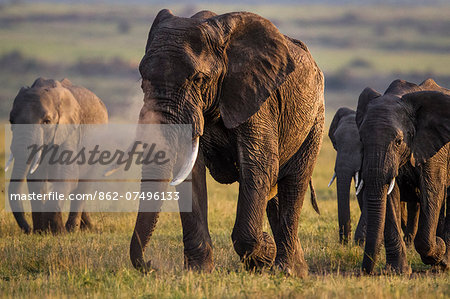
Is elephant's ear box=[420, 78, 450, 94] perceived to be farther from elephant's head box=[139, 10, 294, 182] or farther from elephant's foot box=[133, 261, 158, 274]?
elephant's foot box=[133, 261, 158, 274]

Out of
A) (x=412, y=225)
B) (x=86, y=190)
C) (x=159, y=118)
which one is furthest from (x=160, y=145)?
(x=86, y=190)

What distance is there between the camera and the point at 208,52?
784 centimetres

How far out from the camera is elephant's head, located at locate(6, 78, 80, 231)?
564 inches

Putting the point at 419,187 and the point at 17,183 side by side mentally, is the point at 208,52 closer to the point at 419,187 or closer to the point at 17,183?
the point at 419,187

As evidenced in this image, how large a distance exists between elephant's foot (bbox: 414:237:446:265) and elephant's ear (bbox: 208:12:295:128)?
320 centimetres

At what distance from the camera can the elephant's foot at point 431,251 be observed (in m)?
10.3

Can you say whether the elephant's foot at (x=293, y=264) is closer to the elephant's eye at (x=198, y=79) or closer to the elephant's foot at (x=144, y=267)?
the elephant's foot at (x=144, y=267)

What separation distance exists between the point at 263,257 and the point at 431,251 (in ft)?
8.49

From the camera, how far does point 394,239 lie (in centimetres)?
1042

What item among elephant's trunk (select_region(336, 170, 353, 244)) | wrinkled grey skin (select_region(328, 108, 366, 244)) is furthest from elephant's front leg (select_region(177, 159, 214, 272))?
wrinkled grey skin (select_region(328, 108, 366, 244))

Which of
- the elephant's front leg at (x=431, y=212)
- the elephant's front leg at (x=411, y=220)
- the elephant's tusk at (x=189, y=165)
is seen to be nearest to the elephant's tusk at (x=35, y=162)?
the elephant's front leg at (x=411, y=220)

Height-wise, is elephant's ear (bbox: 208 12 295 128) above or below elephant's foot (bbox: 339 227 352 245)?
above

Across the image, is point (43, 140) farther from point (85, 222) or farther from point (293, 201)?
point (293, 201)
